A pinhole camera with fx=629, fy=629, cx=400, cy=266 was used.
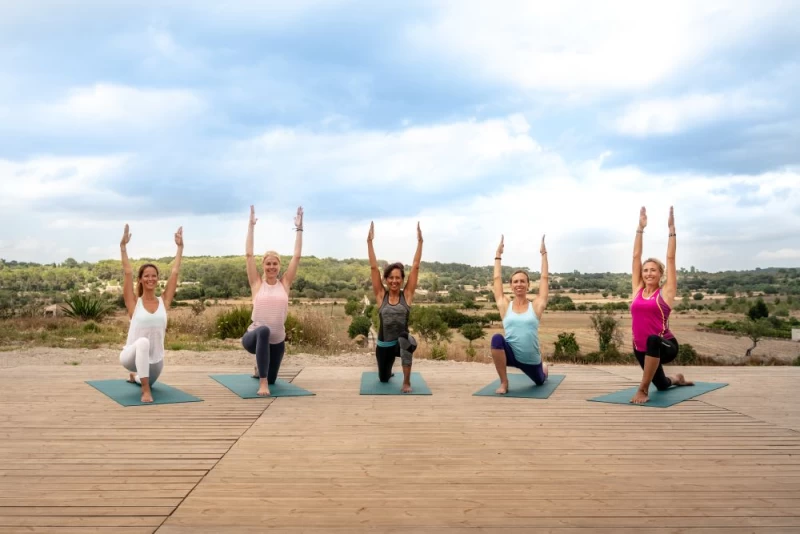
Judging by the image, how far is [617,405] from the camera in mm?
4855

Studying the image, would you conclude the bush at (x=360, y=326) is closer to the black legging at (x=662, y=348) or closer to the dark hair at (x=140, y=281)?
the dark hair at (x=140, y=281)

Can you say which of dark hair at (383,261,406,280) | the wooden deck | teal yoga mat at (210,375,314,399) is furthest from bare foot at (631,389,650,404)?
teal yoga mat at (210,375,314,399)

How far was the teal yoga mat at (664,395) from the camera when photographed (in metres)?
4.91

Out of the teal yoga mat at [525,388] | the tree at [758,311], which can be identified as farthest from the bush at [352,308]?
the tree at [758,311]

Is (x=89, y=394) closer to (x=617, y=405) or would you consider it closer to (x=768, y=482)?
(x=617, y=405)

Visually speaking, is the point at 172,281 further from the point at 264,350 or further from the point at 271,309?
the point at 264,350

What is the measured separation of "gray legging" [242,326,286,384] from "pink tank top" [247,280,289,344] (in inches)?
3.1

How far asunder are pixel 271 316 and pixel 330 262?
33.9m

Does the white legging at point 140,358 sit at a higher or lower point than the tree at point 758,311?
higher

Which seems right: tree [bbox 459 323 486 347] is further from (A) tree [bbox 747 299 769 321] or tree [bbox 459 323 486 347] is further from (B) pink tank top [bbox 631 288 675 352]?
(B) pink tank top [bbox 631 288 675 352]

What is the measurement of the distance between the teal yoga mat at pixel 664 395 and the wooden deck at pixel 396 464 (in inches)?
5.3

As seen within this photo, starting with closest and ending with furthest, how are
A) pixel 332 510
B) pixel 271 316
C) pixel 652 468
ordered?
pixel 332 510 → pixel 652 468 → pixel 271 316

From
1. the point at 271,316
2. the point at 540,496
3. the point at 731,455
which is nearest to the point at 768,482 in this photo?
the point at 731,455

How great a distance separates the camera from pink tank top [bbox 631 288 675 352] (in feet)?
16.2
